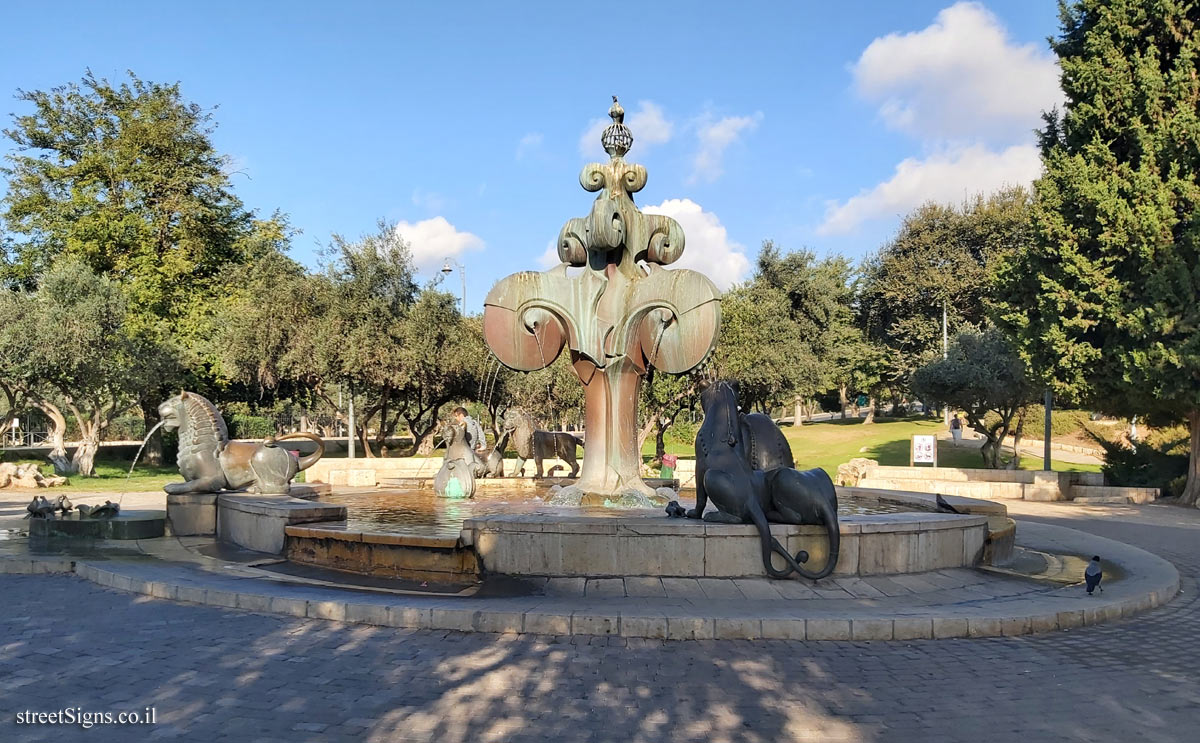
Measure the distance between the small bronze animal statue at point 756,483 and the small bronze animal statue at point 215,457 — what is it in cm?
676

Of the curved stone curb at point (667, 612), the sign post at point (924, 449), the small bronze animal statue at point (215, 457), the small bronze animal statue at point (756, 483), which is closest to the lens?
the curved stone curb at point (667, 612)

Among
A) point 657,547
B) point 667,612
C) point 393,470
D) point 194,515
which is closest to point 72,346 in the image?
point 393,470

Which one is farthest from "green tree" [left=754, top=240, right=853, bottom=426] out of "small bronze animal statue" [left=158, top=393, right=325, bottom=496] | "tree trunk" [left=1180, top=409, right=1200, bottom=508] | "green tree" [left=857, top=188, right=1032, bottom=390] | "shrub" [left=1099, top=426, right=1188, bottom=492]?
"small bronze animal statue" [left=158, top=393, right=325, bottom=496]

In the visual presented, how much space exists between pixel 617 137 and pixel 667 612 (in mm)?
8109

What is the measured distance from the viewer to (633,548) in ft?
25.7

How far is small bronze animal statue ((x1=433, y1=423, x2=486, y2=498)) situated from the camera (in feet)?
47.2

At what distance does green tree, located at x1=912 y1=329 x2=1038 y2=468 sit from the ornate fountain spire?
21.3 m

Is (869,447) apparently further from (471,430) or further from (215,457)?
(215,457)

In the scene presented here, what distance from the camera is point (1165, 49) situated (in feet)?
65.3

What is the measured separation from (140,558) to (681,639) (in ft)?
23.1

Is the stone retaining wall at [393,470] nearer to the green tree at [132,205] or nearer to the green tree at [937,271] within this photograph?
the green tree at [132,205]

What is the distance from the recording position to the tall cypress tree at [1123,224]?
1798 centimetres

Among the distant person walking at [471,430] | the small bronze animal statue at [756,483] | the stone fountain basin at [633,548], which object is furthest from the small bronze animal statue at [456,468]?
the small bronze animal statue at [756,483]

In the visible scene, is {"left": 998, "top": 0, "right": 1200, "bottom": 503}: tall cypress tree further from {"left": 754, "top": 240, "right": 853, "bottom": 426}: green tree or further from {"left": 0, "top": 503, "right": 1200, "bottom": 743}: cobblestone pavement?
{"left": 754, "top": 240, "right": 853, "bottom": 426}: green tree
